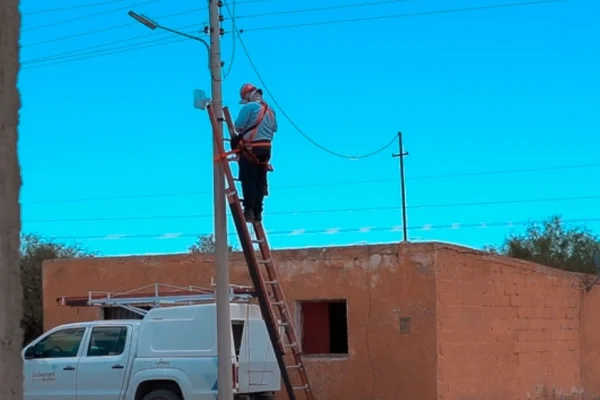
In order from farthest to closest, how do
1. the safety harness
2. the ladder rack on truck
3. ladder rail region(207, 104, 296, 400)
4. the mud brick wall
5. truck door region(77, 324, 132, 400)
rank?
1. the mud brick wall
2. the ladder rack on truck
3. truck door region(77, 324, 132, 400)
4. the safety harness
5. ladder rail region(207, 104, 296, 400)

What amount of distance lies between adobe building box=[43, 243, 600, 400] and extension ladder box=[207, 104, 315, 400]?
4085 mm

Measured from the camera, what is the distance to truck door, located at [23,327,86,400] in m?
14.9

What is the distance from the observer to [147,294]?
1845cm

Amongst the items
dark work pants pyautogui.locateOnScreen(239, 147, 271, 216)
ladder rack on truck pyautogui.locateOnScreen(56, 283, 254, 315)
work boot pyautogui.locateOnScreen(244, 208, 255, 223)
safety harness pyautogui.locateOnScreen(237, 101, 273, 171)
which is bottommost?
ladder rack on truck pyautogui.locateOnScreen(56, 283, 254, 315)

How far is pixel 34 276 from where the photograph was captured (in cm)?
3047

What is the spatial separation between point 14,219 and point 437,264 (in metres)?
12.6

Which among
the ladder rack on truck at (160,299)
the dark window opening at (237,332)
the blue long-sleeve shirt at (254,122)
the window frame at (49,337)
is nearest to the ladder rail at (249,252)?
the blue long-sleeve shirt at (254,122)

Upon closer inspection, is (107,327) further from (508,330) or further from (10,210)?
(10,210)

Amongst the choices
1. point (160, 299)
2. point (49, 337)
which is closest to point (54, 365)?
point (49, 337)

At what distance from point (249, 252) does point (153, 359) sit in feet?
10.7

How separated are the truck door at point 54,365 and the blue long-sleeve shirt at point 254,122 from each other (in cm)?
482

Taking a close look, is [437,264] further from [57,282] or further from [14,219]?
[14,219]

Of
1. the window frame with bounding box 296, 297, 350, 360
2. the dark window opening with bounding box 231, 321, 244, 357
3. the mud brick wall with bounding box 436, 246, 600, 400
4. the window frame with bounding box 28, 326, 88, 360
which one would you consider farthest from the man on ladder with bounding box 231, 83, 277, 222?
the window frame with bounding box 296, 297, 350, 360

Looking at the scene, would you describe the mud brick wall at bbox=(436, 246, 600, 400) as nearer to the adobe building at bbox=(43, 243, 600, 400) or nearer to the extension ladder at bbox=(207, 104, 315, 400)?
the adobe building at bbox=(43, 243, 600, 400)
